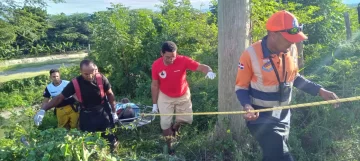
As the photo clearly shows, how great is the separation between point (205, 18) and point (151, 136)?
4.20 m

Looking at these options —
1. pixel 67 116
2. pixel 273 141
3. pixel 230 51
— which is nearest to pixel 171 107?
pixel 230 51

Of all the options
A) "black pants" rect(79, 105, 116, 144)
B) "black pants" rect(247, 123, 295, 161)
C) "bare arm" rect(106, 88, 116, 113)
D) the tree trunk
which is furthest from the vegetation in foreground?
"black pants" rect(247, 123, 295, 161)

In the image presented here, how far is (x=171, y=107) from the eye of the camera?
503 centimetres

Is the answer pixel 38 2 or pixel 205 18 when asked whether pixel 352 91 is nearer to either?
pixel 205 18

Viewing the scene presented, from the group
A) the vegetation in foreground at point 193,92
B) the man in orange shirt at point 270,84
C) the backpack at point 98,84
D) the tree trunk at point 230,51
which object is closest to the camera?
the man in orange shirt at point 270,84

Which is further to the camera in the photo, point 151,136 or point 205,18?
point 205,18

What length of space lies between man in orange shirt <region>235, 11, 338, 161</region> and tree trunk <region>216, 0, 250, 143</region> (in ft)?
3.83

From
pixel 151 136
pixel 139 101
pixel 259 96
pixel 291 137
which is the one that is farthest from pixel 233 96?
A: pixel 139 101

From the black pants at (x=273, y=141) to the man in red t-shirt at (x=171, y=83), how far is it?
1.76 meters

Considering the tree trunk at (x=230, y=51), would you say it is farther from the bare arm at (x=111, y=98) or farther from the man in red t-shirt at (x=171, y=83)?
the bare arm at (x=111, y=98)

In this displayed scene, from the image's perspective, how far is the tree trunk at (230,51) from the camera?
13.8 ft

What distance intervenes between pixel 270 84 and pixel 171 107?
223cm

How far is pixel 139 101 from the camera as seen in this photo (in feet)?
25.2

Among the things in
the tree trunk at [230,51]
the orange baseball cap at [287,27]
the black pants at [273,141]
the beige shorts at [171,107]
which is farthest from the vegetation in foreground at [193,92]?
the orange baseball cap at [287,27]
